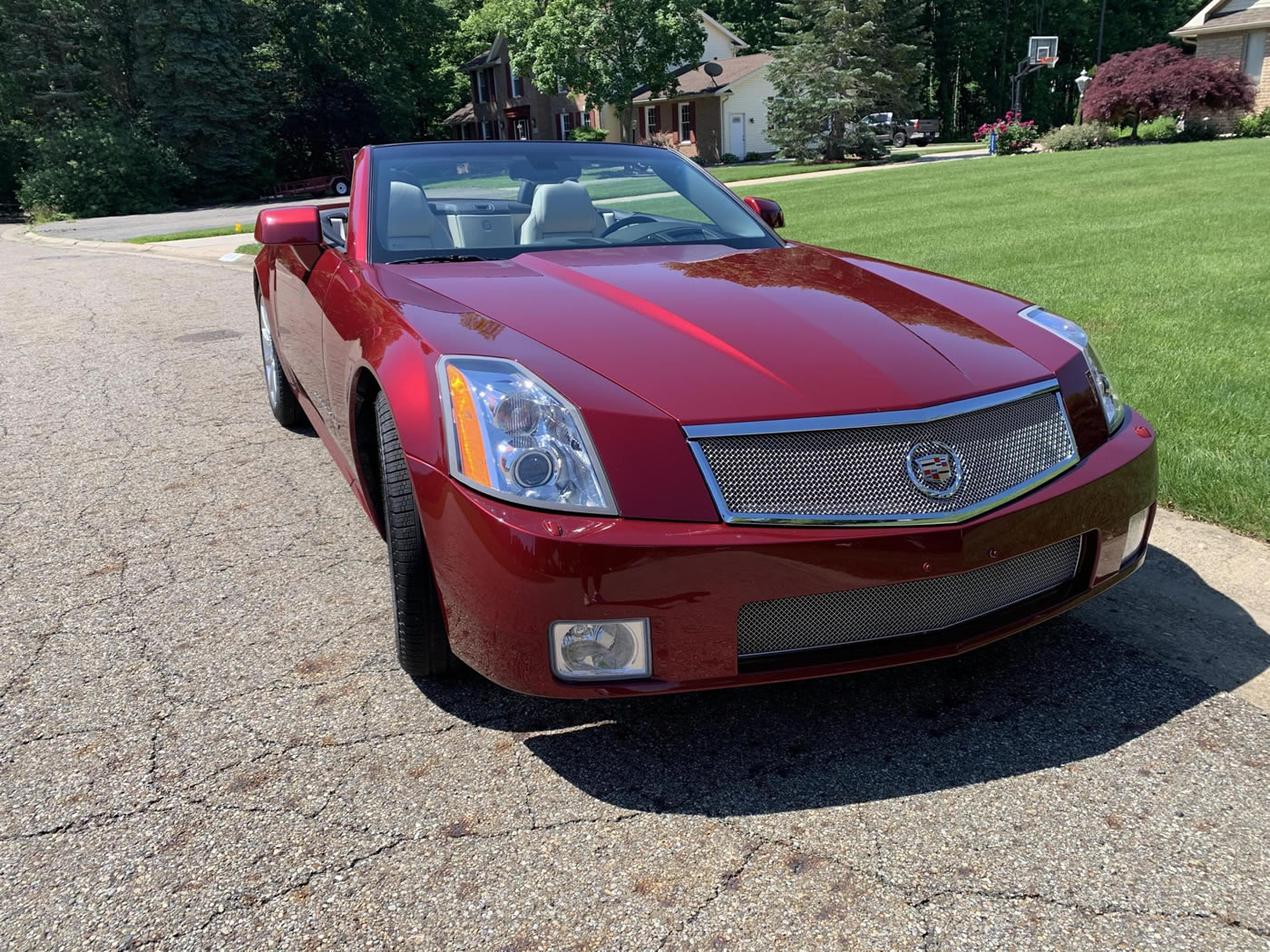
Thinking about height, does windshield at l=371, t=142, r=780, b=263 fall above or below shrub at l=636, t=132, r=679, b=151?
below

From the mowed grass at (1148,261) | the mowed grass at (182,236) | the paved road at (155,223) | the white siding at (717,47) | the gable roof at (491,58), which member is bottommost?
the mowed grass at (1148,261)

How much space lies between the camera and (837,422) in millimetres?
2213

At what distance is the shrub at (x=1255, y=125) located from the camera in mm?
30891

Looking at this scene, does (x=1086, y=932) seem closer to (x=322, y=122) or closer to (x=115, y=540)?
(x=115, y=540)

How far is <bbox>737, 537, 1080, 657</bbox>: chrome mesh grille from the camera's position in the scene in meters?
2.18

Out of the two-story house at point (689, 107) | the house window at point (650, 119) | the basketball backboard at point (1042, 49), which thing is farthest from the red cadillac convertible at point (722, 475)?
the basketball backboard at point (1042, 49)

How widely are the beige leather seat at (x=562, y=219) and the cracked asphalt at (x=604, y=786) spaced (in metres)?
1.39

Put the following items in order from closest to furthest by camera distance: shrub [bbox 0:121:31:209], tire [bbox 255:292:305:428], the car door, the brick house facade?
the car door < tire [bbox 255:292:305:428] < the brick house facade < shrub [bbox 0:121:31:209]

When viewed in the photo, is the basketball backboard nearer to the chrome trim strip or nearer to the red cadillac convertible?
the red cadillac convertible

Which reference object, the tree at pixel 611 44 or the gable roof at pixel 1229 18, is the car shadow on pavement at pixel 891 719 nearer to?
the gable roof at pixel 1229 18

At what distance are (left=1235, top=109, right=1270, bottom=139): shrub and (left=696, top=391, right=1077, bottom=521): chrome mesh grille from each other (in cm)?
3536

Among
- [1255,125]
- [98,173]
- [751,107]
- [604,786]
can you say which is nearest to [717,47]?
[751,107]

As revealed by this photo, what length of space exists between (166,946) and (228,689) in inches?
40.4

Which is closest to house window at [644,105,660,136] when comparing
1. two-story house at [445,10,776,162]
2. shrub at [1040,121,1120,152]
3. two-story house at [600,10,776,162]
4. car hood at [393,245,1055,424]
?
two-story house at [445,10,776,162]
